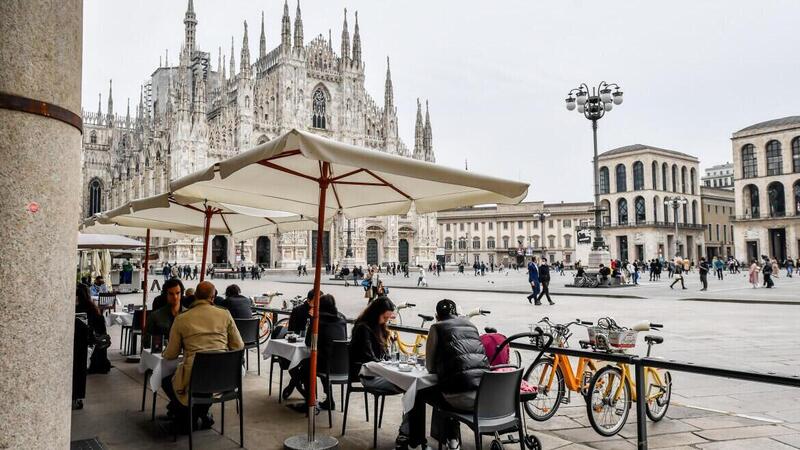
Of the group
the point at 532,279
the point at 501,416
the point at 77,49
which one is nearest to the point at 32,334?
the point at 77,49

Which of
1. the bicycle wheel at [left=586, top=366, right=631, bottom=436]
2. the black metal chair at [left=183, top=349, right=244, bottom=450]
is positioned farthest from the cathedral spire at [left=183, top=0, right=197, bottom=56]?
the bicycle wheel at [left=586, top=366, right=631, bottom=436]

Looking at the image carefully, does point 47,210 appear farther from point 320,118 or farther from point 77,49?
point 320,118

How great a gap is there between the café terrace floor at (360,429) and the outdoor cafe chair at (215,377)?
421 millimetres

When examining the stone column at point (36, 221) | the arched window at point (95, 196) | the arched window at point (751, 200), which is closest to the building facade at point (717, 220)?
the arched window at point (751, 200)

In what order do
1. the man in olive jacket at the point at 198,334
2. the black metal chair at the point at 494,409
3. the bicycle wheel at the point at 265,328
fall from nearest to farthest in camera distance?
the black metal chair at the point at 494,409 → the man in olive jacket at the point at 198,334 → the bicycle wheel at the point at 265,328

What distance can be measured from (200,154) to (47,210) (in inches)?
1710

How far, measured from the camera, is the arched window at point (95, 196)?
62044 mm

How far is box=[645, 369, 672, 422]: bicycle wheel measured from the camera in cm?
521

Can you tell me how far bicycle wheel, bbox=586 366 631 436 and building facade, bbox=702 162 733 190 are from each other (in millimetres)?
122811

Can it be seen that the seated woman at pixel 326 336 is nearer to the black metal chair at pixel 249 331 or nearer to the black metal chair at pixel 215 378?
the black metal chair at pixel 215 378

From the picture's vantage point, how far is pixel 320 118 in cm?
5003

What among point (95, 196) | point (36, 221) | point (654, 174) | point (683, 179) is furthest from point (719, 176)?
point (36, 221)

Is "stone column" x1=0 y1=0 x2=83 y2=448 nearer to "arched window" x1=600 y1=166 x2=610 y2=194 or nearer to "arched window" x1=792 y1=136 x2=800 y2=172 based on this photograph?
"arched window" x1=792 y1=136 x2=800 y2=172

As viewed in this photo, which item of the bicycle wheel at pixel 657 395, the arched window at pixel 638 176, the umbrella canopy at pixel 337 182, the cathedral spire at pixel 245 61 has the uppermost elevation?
the cathedral spire at pixel 245 61
